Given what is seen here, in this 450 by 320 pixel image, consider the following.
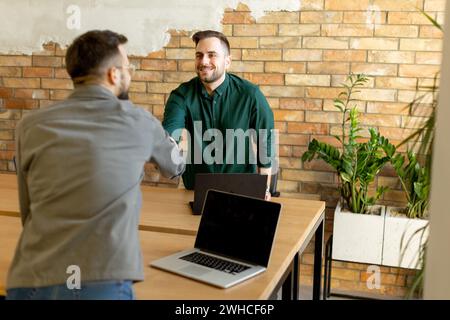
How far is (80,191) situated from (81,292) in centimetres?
28

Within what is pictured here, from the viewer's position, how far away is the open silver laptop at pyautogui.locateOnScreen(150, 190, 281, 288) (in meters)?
1.88

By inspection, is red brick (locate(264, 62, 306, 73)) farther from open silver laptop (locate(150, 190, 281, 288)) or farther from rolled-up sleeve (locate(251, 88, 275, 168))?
open silver laptop (locate(150, 190, 281, 288))

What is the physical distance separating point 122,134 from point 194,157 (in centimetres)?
158

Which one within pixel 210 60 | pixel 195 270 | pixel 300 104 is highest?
pixel 210 60

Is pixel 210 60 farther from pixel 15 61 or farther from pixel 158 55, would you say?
pixel 15 61

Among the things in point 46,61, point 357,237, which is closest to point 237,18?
point 46,61

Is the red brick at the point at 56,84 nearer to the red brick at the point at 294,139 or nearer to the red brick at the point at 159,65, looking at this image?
the red brick at the point at 159,65

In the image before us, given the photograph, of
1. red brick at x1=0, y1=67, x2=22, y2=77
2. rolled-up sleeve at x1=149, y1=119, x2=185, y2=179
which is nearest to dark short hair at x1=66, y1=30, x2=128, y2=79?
rolled-up sleeve at x1=149, y1=119, x2=185, y2=179

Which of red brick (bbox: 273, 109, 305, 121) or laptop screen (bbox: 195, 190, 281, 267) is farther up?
red brick (bbox: 273, 109, 305, 121)

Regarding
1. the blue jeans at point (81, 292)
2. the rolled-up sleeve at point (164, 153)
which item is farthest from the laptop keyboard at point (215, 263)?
the blue jeans at point (81, 292)

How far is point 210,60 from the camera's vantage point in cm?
312

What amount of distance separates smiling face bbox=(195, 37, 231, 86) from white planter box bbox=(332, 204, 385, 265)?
1.16 m
